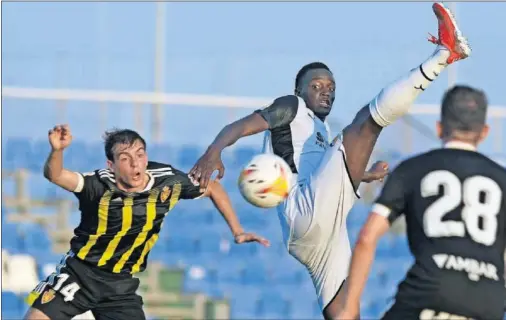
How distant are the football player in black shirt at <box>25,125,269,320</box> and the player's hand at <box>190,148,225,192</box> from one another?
544 mm

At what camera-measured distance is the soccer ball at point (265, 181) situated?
7.94 m

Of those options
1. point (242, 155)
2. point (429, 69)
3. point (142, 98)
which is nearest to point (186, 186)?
point (429, 69)

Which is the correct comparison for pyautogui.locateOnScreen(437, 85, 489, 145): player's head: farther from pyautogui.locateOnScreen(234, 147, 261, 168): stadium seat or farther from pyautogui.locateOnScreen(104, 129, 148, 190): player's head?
pyautogui.locateOnScreen(234, 147, 261, 168): stadium seat

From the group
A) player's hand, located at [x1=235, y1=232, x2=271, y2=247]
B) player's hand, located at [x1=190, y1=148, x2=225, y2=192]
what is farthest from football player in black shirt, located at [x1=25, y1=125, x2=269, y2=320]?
player's hand, located at [x1=190, y1=148, x2=225, y2=192]

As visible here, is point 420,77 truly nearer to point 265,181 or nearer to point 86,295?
point 265,181

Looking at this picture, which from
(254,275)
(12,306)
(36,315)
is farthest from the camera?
(254,275)

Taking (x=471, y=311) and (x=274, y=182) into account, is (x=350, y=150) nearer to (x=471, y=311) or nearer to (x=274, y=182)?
(x=274, y=182)

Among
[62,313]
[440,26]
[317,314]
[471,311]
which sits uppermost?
[440,26]

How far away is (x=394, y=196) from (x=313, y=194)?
2713 millimetres

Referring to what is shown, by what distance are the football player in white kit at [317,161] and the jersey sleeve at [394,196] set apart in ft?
6.04

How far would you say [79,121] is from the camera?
54.0ft

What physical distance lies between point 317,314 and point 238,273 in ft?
4.08

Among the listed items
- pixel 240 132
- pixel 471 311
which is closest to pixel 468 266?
pixel 471 311

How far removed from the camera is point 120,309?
8609mm
